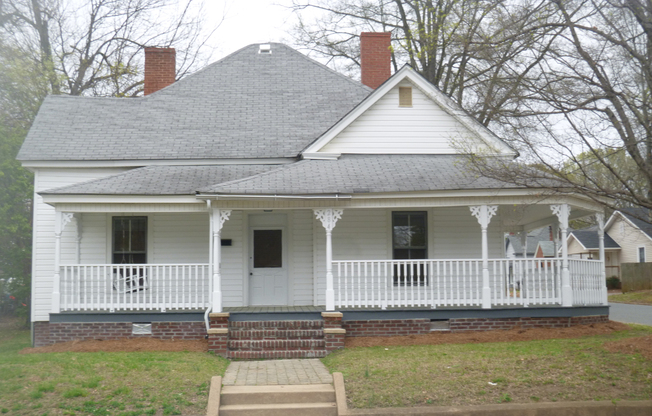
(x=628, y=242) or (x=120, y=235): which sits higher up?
(x=628, y=242)

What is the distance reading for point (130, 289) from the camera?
1424cm

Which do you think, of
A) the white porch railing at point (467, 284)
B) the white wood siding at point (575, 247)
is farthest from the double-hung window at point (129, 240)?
the white wood siding at point (575, 247)

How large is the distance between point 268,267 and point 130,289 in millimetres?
3378

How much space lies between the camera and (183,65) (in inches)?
1207

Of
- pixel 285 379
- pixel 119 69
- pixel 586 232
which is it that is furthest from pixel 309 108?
pixel 586 232

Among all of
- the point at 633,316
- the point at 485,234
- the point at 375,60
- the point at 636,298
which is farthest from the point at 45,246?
the point at 636,298

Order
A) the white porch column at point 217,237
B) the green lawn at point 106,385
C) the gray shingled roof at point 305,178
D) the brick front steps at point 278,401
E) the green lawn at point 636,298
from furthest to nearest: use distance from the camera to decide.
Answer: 1. the green lawn at point 636,298
2. the gray shingled roof at point 305,178
3. the white porch column at point 217,237
4. the brick front steps at point 278,401
5. the green lawn at point 106,385

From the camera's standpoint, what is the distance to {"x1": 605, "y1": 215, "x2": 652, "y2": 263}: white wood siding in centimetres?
4431

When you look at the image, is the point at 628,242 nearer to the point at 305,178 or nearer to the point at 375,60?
the point at 375,60

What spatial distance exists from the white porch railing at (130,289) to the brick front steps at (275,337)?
1340 mm

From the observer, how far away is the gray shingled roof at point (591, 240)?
4797 cm

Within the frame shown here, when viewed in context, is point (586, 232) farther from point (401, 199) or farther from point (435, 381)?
point (435, 381)

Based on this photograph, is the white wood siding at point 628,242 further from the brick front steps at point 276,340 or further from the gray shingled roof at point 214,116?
the brick front steps at point 276,340

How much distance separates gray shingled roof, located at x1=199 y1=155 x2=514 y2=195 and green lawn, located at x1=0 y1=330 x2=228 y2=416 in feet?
12.8
